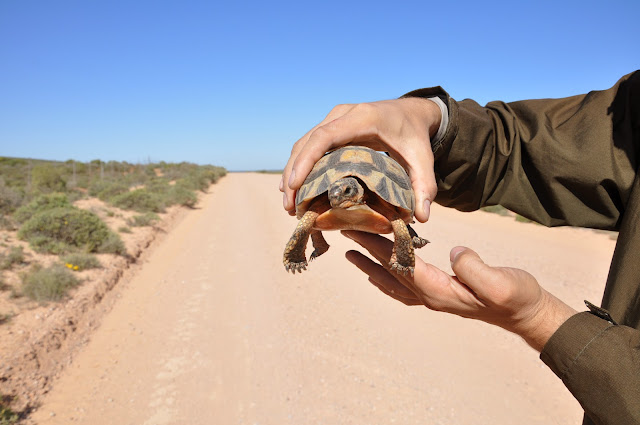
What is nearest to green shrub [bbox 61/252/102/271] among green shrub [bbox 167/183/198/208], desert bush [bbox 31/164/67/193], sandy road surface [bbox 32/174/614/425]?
sandy road surface [bbox 32/174/614/425]

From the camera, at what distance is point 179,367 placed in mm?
5406

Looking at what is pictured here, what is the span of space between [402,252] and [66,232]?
10.3m

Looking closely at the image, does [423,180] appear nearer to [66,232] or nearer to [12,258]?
[12,258]

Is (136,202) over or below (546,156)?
below

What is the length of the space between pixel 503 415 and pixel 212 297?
5550mm

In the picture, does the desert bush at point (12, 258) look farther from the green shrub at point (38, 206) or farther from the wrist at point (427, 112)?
the wrist at point (427, 112)

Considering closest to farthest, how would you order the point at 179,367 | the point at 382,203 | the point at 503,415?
the point at 382,203
the point at 503,415
the point at 179,367

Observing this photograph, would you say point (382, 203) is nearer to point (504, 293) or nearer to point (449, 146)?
point (449, 146)

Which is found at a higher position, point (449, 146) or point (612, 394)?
point (449, 146)

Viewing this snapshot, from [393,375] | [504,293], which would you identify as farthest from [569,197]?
[393,375]

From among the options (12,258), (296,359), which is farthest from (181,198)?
(296,359)

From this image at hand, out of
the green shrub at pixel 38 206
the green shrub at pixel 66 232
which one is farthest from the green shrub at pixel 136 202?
the green shrub at pixel 66 232

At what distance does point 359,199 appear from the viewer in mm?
2852

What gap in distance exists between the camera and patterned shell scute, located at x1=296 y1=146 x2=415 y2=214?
2.73m
